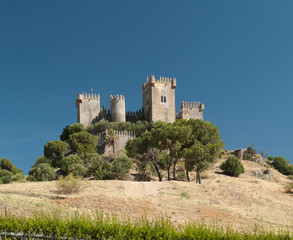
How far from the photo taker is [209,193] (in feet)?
80.6

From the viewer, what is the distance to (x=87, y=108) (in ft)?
206

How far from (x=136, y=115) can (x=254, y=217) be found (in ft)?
162

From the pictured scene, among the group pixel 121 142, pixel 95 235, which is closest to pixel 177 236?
pixel 95 235

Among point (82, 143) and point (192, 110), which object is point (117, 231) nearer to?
point (82, 143)

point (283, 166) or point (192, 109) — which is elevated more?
point (192, 109)

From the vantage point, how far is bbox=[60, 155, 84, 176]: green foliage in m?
35.3

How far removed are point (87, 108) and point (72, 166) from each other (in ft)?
93.7

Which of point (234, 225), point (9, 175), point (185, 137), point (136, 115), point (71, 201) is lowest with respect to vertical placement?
point (234, 225)

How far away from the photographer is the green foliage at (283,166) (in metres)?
56.5

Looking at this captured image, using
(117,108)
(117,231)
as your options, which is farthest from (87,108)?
(117,231)

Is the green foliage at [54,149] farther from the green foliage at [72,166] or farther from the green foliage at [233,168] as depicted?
the green foliage at [233,168]

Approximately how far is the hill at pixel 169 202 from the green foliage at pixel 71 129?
3346 centimetres

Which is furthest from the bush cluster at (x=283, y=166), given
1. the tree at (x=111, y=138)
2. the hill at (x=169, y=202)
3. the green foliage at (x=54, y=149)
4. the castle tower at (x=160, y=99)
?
the green foliage at (x=54, y=149)

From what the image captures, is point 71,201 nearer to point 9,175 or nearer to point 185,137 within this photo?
point 185,137
